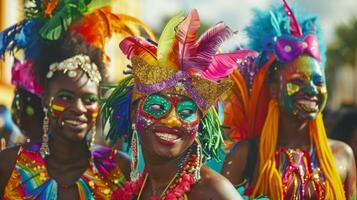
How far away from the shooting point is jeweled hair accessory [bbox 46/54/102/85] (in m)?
4.96

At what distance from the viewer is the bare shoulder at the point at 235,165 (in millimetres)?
5043

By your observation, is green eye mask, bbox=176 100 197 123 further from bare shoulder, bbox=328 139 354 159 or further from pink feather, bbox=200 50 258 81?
bare shoulder, bbox=328 139 354 159

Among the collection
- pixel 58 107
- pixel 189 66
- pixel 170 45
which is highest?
pixel 170 45

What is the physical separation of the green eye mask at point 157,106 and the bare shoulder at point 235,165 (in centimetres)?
148

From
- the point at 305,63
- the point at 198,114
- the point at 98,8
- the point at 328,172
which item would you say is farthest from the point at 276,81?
the point at 198,114

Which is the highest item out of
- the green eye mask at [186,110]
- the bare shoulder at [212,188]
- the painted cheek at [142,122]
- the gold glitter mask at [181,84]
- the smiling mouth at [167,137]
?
the gold glitter mask at [181,84]

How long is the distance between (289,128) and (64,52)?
1.57 metres

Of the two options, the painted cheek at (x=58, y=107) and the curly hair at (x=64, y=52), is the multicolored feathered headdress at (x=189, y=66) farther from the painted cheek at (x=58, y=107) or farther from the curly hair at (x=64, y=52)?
the curly hair at (x=64, y=52)

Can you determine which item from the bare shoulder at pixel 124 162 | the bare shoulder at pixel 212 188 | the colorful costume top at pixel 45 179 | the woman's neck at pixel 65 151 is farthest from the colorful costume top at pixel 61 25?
the bare shoulder at pixel 212 188

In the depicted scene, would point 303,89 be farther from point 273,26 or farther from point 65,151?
point 65,151

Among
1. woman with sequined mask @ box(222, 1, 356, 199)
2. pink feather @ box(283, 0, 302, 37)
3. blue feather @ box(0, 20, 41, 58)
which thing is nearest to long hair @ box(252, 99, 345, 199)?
woman with sequined mask @ box(222, 1, 356, 199)

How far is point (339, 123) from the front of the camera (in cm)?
757

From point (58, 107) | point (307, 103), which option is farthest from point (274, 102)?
point (58, 107)

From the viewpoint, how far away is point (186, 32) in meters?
3.70
